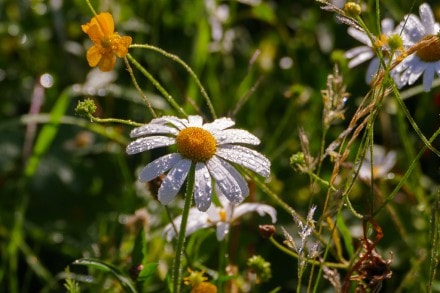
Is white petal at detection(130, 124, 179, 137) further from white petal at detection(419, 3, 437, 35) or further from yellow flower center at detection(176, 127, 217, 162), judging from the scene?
white petal at detection(419, 3, 437, 35)

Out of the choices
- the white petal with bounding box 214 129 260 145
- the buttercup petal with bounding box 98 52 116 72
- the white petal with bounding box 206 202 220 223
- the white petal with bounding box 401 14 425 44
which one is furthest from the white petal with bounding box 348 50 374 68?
the buttercup petal with bounding box 98 52 116 72

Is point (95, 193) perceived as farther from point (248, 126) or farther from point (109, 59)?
point (109, 59)

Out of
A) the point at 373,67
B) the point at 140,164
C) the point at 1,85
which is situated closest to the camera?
the point at 373,67

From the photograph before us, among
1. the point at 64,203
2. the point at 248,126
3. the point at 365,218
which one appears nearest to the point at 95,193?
the point at 64,203

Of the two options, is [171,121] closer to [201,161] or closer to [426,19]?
[201,161]

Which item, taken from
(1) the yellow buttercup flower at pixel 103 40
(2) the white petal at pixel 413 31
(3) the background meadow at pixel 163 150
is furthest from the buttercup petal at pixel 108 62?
(2) the white petal at pixel 413 31
